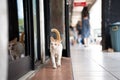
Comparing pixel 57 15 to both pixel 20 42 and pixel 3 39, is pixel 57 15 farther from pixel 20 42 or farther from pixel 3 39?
pixel 3 39

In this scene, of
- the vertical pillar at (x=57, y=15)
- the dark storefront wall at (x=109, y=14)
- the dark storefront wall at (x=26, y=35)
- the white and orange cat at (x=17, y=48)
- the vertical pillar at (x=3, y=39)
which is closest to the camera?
the vertical pillar at (x=3, y=39)

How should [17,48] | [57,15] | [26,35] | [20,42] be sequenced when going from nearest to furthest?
[17,48] < [20,42] < [26,35] < [57,15]

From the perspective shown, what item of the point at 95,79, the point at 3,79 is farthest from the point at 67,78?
the point at 3,79

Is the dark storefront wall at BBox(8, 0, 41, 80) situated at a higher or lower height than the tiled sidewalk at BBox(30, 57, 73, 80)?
higher

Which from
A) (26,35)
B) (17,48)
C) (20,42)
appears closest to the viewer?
(17,48)

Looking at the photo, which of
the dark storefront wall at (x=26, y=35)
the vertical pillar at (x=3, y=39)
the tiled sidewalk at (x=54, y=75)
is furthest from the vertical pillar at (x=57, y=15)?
the vertical pillar at (x=3, y=39)

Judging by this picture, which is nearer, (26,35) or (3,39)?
(3,39)

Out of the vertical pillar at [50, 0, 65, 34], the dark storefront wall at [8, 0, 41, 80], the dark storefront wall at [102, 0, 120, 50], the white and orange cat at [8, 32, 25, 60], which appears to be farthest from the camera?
the dark storefront wall at [102, 0, 120, 50]

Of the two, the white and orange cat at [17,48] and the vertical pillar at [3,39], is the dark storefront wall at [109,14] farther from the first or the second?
the vertical pillar at [3,39]

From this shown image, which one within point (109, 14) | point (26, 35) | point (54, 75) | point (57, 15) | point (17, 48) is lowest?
point (54, 75)

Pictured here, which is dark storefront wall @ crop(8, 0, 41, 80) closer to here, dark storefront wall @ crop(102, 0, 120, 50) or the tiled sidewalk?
the tiled sidewalk

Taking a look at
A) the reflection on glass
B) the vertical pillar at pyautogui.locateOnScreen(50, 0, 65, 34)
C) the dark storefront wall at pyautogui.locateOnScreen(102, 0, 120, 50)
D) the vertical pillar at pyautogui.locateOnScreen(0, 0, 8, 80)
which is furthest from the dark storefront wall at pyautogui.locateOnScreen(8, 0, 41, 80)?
the dark storefront wall at pyautogui.locateOnScreen(102, 0, 120, 50)

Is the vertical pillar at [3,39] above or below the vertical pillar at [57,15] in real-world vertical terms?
below

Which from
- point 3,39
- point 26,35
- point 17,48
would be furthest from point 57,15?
point 3,39
